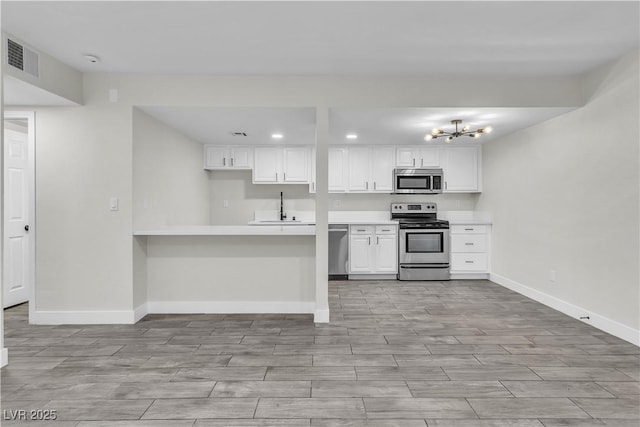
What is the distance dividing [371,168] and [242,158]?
2050 millimetres

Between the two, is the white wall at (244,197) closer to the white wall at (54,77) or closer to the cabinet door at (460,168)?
the cabinet door at (460,168)

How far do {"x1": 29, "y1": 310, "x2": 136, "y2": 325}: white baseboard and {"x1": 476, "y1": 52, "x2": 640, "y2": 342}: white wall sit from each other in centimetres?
436

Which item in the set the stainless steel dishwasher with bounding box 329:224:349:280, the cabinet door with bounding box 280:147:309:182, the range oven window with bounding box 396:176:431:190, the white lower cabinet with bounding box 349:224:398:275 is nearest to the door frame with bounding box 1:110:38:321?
the cabinet door with bounding box 280:147:309:182

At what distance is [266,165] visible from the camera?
5.93 meters

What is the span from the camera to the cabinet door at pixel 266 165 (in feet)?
19.4

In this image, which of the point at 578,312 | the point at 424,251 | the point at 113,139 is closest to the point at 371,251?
the point at 424,251

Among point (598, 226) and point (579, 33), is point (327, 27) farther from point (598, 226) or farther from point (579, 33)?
point (598, 226)

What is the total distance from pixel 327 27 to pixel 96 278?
9.97 feet

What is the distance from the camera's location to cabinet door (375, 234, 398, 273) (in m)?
5.70

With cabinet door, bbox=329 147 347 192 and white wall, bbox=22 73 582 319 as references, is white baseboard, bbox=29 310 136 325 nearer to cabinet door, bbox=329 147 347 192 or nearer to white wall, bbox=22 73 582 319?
white wall, bbox=22 73 582 319

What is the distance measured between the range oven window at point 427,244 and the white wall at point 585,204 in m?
0.96

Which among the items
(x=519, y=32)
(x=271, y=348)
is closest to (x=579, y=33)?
(x=519, y=32)

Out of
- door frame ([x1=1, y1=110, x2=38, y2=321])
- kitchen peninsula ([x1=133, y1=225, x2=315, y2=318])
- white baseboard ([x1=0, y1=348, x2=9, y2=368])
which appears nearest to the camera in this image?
white baseboard ([x1=0, y1=348, x2=9, y2=368])

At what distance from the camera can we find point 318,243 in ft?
11.8
